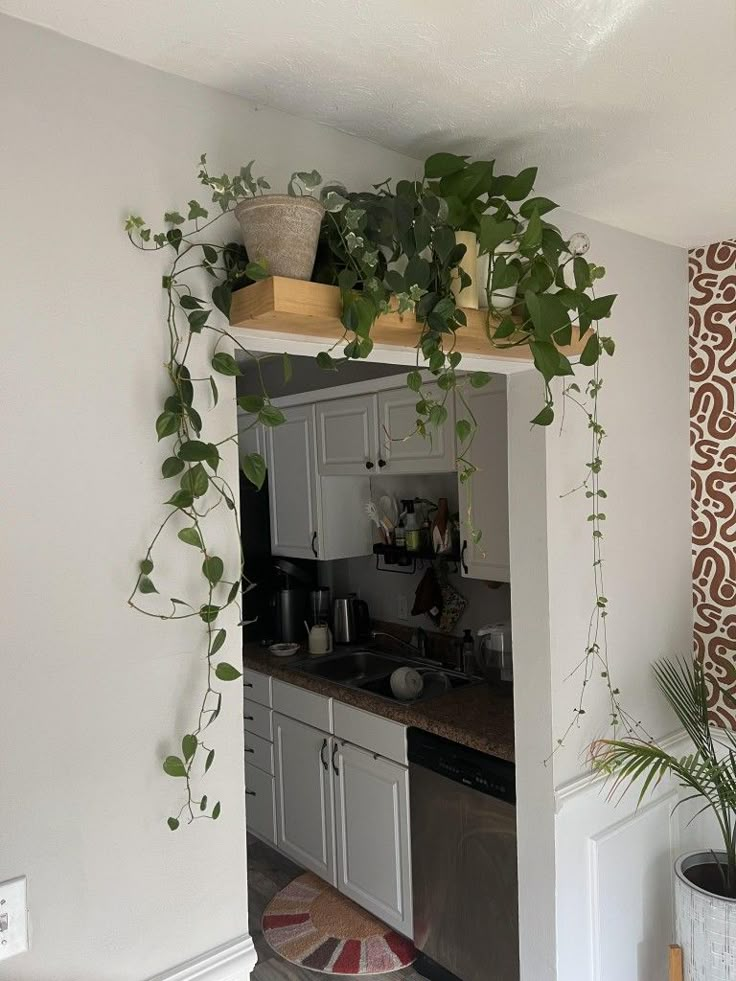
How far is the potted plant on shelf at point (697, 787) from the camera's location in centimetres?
205

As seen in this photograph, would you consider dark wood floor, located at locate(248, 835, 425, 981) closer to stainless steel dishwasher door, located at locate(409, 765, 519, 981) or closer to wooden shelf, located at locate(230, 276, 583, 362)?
stainless steel dishwasher door, located at locate(409, 765, 519, 981)

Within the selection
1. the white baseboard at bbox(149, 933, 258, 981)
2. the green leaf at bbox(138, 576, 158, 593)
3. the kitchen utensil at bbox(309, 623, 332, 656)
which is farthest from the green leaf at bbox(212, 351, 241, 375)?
the kitchen utensil at bbox(309, 623, 332, 656)

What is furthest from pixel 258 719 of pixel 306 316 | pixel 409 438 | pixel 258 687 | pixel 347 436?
pixel 306 316

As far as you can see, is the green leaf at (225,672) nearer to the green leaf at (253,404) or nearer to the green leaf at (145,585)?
the green leaf at (145,585)

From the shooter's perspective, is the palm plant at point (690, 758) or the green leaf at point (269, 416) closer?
the green leaf at point (269, 416)

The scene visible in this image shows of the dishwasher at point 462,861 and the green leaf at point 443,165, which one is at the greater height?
the green leaf at point 443,165

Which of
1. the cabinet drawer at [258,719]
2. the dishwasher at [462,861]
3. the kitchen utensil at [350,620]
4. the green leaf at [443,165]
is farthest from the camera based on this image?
→ the kitchen utensil at [350,620]

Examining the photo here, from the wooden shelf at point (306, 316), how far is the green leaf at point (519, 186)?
0.25 metres

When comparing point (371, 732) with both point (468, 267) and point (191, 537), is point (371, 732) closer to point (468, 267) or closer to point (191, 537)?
point (191, 537)

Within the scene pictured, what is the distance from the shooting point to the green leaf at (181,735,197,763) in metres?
1.29

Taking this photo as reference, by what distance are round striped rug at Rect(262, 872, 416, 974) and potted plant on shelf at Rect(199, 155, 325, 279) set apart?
260 centimetres

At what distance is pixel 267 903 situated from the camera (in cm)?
322

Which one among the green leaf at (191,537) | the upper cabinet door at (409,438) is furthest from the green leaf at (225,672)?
the upper cabinet door at (409,438)

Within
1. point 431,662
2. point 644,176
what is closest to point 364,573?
point 431,662
